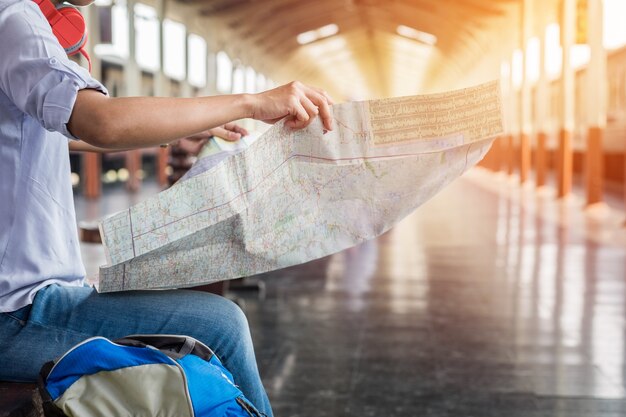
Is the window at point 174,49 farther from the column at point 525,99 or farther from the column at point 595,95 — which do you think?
the column at point 595,95

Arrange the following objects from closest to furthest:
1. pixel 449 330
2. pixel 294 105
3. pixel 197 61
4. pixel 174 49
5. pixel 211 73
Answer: pixel 294 105 → pixel 449 330 → pixel 174 49 → pixel 197 61 → pixel 211 73

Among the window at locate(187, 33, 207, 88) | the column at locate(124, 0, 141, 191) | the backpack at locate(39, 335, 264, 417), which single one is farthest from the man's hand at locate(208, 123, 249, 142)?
the window at locate(187, 33, 207, 88)

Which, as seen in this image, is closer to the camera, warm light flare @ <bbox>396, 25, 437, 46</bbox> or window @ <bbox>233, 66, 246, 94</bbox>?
window @ <bbox>233, 66, 246, 94</bbox>

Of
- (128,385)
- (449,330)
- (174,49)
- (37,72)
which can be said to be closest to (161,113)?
(37,72)

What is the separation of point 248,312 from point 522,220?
6.54 metres

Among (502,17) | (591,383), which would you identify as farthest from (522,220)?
(502,17)

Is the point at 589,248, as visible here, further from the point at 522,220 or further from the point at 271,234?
the point at 271,234

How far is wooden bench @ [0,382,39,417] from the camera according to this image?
140 centimetres

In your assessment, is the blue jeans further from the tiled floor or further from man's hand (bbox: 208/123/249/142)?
the tiled floor

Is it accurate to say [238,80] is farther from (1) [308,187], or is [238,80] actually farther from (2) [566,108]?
(1) [308,187]

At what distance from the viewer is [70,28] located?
1723 millimetres

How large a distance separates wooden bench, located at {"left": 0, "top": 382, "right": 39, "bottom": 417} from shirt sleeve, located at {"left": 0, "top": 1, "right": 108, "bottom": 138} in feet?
1.39

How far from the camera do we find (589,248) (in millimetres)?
7926

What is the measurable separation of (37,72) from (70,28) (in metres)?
0.37
